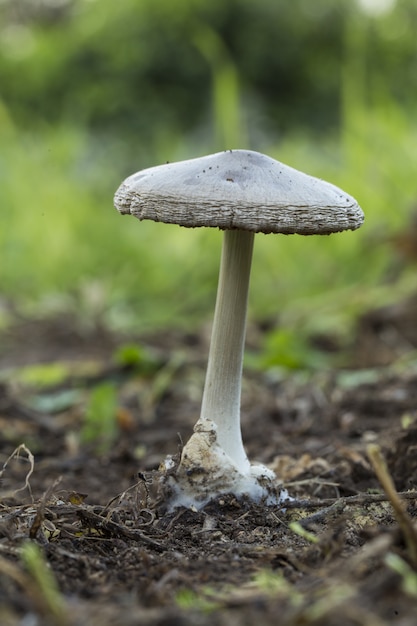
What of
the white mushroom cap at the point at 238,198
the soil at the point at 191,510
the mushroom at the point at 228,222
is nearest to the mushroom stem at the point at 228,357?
the mushroom at the point at 228,222

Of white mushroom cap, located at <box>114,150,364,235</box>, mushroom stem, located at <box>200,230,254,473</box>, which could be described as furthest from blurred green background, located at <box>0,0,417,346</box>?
white mushroom cap, located at <box>114,150,364,235</box>

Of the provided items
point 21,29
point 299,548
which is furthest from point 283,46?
point 299,548

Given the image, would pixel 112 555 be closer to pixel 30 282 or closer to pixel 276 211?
pixel 276 211

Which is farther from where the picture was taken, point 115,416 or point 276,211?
point 115,416

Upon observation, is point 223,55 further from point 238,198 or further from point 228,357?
point 238,198

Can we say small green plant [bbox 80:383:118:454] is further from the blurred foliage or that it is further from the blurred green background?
the blurred foliage

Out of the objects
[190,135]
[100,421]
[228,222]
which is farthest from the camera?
[190,135]

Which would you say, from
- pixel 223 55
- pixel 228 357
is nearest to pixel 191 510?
pixel 228 357
